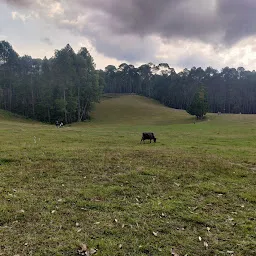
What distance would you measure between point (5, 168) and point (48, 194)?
166 inches

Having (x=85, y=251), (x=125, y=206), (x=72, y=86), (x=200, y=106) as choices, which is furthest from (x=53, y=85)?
(x=85, y=251)

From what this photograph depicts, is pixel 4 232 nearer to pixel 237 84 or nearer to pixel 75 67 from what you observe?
pixel 75 67

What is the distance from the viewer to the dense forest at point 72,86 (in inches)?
2788

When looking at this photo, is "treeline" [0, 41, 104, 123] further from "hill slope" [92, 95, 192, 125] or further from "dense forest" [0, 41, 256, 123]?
"hill slope" [92, 95, 192, 125]

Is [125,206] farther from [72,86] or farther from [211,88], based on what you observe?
[211,88]

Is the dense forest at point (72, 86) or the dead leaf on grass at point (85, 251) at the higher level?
the dense forest at point (72, 86)

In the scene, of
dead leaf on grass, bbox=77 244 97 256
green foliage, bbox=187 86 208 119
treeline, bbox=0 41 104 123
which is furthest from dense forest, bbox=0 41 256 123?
dead leaf on grass, bbox=77 244 97 256

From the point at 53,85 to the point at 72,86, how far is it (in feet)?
17.5

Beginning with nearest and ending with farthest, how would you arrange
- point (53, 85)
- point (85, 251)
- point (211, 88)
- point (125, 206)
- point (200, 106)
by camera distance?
1. point (85, 251)
2. point (125, 206)
3. point (53, 85)
4. point (200, 106)
5. point (211, 88)

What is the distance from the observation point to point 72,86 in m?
72.7

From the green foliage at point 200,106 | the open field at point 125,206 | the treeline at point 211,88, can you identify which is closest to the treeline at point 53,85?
the green foliage at point 200,106

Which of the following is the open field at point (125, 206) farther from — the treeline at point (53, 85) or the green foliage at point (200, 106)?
the green foliage at point (200, 106)

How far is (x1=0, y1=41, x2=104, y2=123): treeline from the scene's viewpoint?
70.3 metres

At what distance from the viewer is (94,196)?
8.69 m
